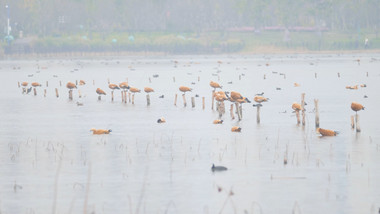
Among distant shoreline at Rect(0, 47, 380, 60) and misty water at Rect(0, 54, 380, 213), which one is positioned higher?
misty water at Rect(0, 54, 380, 213)

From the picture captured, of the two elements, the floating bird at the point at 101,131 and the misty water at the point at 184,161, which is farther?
the floating bird at the point at 101,131

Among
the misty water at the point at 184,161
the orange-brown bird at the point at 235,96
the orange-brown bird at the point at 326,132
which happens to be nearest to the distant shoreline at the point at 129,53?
the misty water at the point at 184,161

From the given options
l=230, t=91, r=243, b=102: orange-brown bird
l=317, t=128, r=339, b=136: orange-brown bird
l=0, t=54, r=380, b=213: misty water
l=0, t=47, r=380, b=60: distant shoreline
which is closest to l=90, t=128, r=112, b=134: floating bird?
l=0, t=54, r=380, b=213: misty water

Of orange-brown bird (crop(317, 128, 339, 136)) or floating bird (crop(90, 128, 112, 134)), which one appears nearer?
orange-brown bird (crop(317, 128, 339, 136))

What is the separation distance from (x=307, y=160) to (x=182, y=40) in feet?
517

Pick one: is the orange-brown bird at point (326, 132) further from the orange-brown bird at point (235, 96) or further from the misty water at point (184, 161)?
Answer: the orange-brown bird at point (235, 96)

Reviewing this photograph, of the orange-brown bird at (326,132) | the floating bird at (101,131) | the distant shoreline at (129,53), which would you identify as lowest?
the distant shoreline at (129,53)

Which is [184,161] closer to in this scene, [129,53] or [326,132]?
[326,132]

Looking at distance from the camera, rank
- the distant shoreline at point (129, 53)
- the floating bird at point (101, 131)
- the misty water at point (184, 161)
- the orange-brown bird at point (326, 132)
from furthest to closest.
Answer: the distant shoreline at point (129, 53)
the floating bird at point (101, 131)
the orange-brown bird at point (326, 132)
the misty water at point (184, 161)

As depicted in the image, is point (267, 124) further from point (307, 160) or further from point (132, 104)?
point (132, 104)

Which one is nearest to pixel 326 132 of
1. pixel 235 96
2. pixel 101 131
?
pixel 235 96

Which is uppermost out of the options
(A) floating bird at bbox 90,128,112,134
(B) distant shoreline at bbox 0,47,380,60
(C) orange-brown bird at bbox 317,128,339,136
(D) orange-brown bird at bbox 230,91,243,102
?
(D) orange-brown bird at bbox 230,91,243,102

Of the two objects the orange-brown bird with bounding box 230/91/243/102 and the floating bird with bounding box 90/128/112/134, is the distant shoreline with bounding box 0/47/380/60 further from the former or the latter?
the floating bird with bounding box 90/128/112/134

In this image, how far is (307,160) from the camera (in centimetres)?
2895
